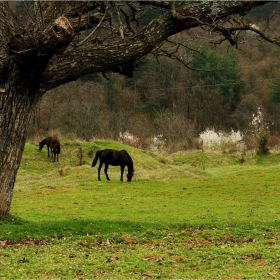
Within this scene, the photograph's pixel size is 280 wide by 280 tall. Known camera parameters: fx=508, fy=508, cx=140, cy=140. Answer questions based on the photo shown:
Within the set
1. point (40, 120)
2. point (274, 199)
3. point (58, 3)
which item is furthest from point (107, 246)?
point (40, 120)

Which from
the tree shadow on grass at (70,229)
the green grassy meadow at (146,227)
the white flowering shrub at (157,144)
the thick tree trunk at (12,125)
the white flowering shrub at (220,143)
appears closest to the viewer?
the green grassy meadow at (146,227)

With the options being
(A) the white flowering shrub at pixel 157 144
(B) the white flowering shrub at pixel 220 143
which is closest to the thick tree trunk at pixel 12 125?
(B) the white flowering shrub at pixel 220 143

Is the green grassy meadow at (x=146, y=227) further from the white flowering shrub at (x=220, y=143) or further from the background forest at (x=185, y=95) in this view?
the background forest at (x=185, y=95)

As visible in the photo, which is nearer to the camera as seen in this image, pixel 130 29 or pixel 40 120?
pixel 130 29

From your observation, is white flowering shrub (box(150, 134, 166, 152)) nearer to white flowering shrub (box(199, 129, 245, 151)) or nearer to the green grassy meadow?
white flowering shrub (box(199, 129, 245, 151))

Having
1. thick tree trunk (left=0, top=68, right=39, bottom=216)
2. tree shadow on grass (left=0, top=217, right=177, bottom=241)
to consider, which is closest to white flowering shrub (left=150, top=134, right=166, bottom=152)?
tree shadow on grass (left=0, top=217, right=177, bottom=241)

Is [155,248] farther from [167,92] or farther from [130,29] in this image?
[167,92]

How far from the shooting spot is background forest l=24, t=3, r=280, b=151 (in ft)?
189

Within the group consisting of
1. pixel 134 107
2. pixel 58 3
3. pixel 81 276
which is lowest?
pixel 81 276

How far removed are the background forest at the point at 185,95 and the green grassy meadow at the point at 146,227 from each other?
30383 millimetres

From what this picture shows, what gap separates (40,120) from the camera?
193 feet

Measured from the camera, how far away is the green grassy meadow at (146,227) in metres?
7.93

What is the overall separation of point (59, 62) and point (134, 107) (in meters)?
59.5

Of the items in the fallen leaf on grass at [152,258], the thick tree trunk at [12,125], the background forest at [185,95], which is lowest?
the fallen leaf on grass at [152,258]
